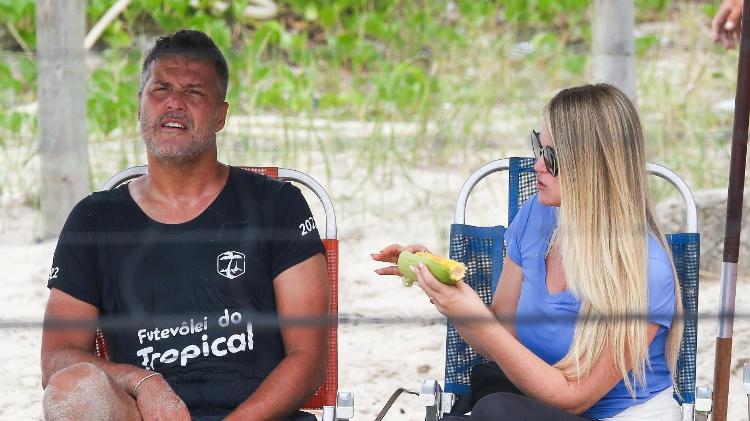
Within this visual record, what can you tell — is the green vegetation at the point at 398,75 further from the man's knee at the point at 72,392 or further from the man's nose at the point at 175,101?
the man's knee at the point at 72,392

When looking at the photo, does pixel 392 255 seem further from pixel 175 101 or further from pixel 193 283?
pixel 175 101

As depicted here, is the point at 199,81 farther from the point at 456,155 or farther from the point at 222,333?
the point at 456,155

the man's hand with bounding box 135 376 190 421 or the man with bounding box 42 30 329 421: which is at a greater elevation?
the man with bounding box 42 30 329 421

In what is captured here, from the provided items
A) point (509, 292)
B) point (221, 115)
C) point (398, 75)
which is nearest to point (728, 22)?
point (509, 292)

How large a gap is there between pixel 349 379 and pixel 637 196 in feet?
5.93

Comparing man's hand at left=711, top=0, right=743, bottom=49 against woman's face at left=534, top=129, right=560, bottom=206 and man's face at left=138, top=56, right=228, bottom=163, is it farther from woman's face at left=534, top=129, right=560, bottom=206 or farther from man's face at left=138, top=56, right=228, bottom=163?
man's face at left=138, top=56, right=228, bottom=163

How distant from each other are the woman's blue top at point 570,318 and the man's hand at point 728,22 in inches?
45.7

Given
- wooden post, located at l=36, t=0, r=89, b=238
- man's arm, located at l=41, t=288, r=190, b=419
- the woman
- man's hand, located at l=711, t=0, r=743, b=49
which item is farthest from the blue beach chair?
wooden post, located at l=36, t=0, r=89, b=238

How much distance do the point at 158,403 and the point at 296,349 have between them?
326mm

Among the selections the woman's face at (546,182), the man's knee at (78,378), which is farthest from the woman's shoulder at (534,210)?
the man's knee at (78,378)

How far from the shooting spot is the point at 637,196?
2350mm

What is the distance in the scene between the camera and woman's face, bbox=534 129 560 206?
7.75ft

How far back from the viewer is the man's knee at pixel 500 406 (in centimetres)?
223

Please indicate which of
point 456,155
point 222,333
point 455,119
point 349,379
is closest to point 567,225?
point 222,333
